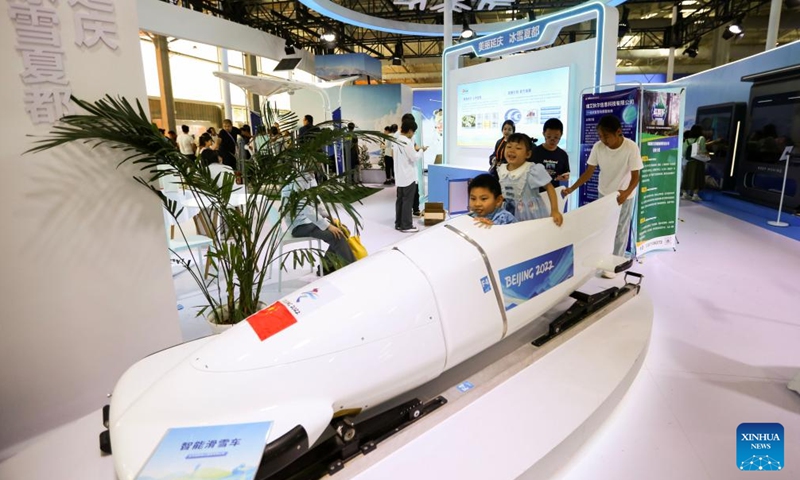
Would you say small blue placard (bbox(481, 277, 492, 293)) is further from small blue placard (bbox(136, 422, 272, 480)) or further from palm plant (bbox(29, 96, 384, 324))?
small blue placard (bbox(136, 422, 272, 480))

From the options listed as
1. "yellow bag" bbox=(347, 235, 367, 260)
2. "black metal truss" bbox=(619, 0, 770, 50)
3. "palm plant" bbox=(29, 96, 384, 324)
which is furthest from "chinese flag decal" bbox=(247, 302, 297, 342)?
"black metal truss" bbox=(619, 0, 770, 50)

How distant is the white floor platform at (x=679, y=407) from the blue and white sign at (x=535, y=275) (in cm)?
48

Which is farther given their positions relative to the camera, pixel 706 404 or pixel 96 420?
pixel 706 404

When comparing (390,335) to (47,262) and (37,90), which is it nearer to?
(47,262)

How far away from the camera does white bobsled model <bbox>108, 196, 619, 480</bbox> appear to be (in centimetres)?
137

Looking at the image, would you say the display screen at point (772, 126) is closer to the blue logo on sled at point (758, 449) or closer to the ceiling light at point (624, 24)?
the blue logo on sled at point (758, 449)

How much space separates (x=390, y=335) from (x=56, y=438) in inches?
62.7

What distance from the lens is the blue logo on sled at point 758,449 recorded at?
1815mm

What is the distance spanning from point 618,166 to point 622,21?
1109cm

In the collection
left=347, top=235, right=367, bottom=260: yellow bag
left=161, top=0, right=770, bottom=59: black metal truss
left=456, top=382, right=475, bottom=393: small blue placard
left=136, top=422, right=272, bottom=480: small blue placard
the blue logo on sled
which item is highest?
left=161, top=0, right=770, bottom=59: black metal truss

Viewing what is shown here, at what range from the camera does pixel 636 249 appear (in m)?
4.23

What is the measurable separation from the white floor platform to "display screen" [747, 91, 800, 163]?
285 centimetres

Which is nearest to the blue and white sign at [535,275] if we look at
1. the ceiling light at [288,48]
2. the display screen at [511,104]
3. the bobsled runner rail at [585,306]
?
the bobsled runner rail at [585,306]

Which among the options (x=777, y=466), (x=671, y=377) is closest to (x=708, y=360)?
(x=671, y=377)
